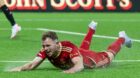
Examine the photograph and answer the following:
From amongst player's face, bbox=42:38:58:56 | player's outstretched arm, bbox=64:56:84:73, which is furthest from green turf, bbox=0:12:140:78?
player's face, bbox=42:38:58:56

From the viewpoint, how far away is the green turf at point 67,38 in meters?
8.32

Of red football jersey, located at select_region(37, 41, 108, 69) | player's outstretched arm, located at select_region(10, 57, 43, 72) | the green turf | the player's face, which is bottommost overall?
the green turf

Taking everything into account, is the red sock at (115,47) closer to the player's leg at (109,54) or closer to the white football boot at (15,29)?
the player's leg at (109,54)

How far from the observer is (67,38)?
14023 millimetres

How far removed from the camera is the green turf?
832 cm

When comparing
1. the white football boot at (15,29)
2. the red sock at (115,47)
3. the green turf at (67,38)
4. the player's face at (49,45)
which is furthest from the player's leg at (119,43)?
the white football boot at (15,29)

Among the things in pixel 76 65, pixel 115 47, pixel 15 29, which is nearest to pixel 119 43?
pixel 115 47

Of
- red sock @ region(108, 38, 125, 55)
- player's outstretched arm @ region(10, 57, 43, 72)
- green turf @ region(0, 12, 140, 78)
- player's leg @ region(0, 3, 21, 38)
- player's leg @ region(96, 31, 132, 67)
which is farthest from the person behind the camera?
player's leg @ region(0, 3, 21, 38)

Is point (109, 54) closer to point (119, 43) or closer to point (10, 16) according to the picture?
point (119, 43)

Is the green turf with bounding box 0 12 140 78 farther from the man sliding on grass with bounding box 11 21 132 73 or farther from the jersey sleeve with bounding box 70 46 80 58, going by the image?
the jersey sleeve with bounding box 70 46 80 58

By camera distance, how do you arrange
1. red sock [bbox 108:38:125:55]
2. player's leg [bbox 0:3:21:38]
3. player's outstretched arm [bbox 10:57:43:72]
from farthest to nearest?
player's leg [bbox 0:3:21:38] → red sock [bbox 108:38:125:55] → player's outstretched arm [bbox 10:57:43:72]

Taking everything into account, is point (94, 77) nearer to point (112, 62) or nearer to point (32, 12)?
point (112, 62)

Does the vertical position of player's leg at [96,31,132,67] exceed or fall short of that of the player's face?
it falls short

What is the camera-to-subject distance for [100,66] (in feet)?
29.6
